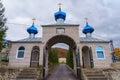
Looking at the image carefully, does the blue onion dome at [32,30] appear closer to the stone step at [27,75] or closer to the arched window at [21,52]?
the arched window at [21,52]

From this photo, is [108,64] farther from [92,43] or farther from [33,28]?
[33,28]

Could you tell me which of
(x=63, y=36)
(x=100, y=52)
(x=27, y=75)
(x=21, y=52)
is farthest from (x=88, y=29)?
(x=27, y=75)

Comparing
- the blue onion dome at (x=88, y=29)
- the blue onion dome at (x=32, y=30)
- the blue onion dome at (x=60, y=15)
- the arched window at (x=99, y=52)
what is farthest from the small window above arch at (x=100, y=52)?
the blue onion dome at (x=32, y=30)

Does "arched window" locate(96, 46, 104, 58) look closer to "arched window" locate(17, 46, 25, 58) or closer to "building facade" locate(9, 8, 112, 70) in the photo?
"building facade" locate(9, 8, 112, 70)

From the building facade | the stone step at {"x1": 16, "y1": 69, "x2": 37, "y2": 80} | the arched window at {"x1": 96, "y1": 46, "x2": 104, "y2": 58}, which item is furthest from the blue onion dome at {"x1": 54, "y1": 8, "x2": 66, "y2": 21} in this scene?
the stone step at {"x1": 16, "y1": 69, "x2": 37, "y2": 80}

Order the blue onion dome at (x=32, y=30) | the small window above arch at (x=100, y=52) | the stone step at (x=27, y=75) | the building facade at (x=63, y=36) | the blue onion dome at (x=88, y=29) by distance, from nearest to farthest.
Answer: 1. the stone step at (x=27, y=75)
2. the building facade at (x=63, y=36)
3. the small window above arch at (x=100, y=52)
4. the blue onion dome at (x=32, y=30)
5. the blue onion dome at (x=88, y=29)

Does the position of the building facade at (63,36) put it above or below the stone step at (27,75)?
above

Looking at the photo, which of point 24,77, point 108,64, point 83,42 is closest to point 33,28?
point 83,42

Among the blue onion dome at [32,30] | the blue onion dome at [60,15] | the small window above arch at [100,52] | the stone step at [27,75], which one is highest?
the blue onion dome at [60,15]

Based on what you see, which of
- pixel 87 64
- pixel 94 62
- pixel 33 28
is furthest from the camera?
pixel 33 28

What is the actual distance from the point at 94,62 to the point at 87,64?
346 centimetres

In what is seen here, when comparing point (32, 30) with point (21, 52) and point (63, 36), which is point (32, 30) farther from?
point (63, 36)

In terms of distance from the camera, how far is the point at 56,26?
13922mm

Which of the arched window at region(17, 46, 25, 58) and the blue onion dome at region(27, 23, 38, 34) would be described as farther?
the blue onion dome at region(27, 23, 38, 34)
